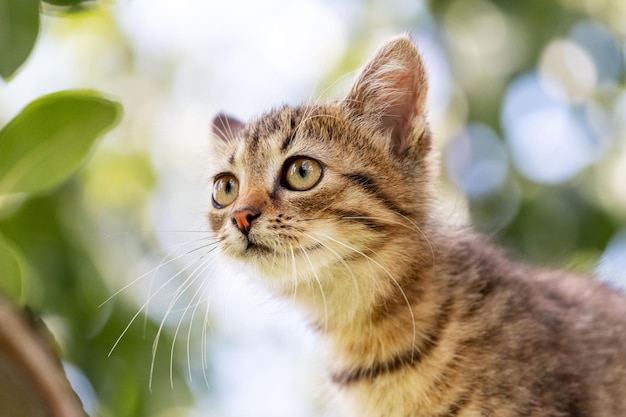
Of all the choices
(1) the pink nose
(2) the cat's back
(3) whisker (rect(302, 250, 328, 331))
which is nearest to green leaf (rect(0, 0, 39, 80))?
(1) the pink nose

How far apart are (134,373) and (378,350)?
64 centimetres

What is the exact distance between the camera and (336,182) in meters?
1.95

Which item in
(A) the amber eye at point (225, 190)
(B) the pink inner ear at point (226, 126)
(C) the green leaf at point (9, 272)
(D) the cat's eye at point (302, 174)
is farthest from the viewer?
(B) the pink inner ear at point (226, 126)

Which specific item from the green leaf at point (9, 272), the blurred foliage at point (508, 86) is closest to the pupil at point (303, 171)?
the green leaf at point (9, 272)

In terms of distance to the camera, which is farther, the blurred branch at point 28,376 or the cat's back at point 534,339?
the cat's back at point 534,339

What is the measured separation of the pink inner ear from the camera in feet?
7.80

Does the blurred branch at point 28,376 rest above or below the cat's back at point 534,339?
below

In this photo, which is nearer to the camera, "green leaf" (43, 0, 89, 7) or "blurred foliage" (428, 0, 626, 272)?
"green leaf" (43, 0, 89, 7)

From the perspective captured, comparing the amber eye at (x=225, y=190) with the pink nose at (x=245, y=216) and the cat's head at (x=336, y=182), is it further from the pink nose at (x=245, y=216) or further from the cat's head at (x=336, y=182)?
the pink nose at (x=245, y=216)

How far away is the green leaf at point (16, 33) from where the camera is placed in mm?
1205

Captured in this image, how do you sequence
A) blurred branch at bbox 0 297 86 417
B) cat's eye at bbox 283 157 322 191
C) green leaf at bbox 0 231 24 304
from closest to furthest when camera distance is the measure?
blurred branch at bbox 0 297 86 417 → green leaf at bbox 0 231 24 304 → cat's eye at bbox 283 157 322 191

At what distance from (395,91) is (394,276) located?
49 cm

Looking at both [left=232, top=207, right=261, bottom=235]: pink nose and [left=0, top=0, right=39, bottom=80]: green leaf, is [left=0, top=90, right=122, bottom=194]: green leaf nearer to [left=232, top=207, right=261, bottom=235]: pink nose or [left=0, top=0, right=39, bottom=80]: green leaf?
[left=0, top=0, right=39, bottom=80]: green leaf

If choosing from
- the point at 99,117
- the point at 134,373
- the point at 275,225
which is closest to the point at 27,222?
the point at 134,373
